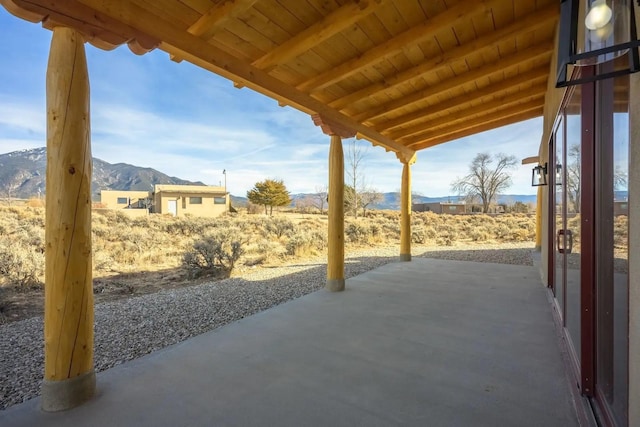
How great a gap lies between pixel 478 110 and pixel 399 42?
124 inches

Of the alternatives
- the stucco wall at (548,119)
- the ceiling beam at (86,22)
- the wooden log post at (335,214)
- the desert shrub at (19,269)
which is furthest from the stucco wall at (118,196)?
the stucco wall at (548,119)

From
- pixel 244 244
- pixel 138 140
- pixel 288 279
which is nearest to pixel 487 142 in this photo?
pixel 244 244

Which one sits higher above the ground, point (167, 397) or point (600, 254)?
point (600, 254)

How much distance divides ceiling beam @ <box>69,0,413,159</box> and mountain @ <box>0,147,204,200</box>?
87660 millimetres

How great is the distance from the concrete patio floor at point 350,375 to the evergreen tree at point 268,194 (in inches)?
1070

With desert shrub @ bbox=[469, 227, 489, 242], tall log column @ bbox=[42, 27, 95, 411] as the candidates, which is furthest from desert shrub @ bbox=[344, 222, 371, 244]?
tall log column @ bbox=[42, 27, 95, 411]

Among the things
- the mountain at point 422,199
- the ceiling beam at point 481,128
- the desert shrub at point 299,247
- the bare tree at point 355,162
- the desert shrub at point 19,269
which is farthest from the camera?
the mountain at point 422,199

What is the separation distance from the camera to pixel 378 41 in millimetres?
3434

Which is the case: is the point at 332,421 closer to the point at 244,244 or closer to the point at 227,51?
the point at 227,51

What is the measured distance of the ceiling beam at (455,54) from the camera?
316 centimetres

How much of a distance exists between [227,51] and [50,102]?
6.13 feet

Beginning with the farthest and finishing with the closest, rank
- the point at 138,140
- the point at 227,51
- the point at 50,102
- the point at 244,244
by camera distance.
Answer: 1. the point at 138,140
2. the point at 244,244
3. the point at 227,51
4. the point at 50,102

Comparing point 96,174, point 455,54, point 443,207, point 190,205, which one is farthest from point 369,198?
point 96,174

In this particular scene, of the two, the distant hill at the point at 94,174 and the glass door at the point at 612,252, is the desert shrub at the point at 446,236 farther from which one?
the distant hill at the point at 94,174
